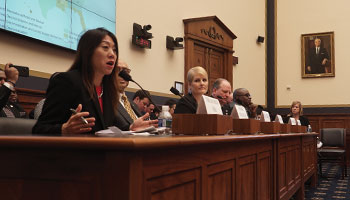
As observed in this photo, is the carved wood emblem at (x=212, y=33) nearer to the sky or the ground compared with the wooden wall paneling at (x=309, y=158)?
nearer to the sky

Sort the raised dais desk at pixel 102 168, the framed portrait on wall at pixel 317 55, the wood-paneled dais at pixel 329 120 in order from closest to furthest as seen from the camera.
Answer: the raised dais desk at pixel 102 168
the wood-paneled dais at pixel 329 120
the framed portrait on wall at pixel 317 55

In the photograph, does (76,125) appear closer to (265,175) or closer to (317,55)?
(265,175)

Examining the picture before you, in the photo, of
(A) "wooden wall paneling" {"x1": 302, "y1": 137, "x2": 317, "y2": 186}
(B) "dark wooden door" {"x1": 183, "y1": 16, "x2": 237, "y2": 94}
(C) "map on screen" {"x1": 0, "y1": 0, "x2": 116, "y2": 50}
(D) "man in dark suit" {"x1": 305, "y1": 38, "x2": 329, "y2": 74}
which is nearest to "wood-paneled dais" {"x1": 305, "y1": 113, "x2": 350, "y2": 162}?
(D) "man in dark suit" {"x1": 305, "y1": 38, "x2": 329, "y2": 74}

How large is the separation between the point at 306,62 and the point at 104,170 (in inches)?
404

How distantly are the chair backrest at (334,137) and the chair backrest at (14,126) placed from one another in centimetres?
643

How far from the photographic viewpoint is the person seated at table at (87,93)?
79.0 inches

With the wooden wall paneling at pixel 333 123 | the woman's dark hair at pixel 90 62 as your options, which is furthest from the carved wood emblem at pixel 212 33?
the woman's dark hair at pixel 90 62

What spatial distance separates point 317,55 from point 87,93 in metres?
9.41

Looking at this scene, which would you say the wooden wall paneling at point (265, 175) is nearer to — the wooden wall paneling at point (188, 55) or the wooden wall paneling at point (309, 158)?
the wooden wall paneling at point (309, 158)

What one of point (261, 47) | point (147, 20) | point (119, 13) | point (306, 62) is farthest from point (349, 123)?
point (119, 13)

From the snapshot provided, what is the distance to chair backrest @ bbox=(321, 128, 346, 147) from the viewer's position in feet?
23.7

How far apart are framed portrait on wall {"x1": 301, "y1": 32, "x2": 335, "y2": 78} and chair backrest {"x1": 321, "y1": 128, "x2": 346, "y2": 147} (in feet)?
11.0

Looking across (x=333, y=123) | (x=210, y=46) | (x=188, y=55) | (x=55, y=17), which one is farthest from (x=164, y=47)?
(x=333, y=123)

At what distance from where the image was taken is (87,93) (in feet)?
7.16
